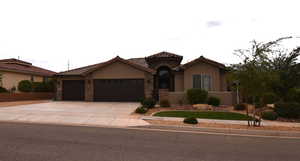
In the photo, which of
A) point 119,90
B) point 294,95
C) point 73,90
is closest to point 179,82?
point 119,90

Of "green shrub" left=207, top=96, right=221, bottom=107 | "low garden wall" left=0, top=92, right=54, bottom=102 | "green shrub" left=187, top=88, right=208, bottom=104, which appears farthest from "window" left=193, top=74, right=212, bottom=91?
"low garden wall" left=0, top=92, right=54, bottom=102

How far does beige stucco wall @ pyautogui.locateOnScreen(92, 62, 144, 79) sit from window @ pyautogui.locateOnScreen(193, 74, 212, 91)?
18.2 ft

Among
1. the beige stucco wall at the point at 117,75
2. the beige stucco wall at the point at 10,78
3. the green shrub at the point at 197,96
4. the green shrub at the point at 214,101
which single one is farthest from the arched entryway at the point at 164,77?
the beige stucco wall at the point at 10,78

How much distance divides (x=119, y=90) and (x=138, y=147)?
43.6 feet

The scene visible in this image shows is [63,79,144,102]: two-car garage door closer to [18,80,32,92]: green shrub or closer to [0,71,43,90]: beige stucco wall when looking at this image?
[18,80,32,92]: green shrub

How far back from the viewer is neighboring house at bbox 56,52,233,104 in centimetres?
1675

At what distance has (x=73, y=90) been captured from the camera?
19.2 meters

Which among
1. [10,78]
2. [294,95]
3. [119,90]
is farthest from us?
[10,78]

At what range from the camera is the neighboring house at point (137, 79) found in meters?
16.8

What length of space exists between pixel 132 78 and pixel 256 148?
13.9 metres

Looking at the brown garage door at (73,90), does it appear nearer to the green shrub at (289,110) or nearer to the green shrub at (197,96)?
the green shrub at (197,96)

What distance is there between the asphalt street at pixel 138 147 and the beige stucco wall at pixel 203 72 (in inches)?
420

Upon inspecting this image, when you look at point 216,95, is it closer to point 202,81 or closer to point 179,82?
point 202,81

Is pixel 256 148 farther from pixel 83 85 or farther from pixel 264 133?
pixel 83 85
